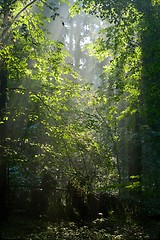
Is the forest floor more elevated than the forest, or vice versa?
the forest

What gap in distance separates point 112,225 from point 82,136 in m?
3.70

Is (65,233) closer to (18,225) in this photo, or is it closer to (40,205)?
(18,225)

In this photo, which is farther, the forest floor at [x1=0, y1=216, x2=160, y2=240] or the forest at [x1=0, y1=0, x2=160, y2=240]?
the forest at [x1=0, y1=0, x2=160, y2=240]

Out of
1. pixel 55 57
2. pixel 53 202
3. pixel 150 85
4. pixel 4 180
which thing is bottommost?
pixel 53 202

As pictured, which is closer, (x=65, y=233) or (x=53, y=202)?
(x=65, y=233)

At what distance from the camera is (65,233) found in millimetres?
10203

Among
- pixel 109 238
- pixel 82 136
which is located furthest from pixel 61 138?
pixel 109 238

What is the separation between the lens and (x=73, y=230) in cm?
1085

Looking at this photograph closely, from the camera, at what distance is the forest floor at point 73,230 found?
959 cm

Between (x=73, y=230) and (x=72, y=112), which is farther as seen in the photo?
(x=72, y=112)

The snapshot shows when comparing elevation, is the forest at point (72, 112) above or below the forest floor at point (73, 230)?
A: above

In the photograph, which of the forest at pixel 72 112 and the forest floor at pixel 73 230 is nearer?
the forest floor at pixel 73 230

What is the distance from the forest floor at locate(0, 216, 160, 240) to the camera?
9.59 m

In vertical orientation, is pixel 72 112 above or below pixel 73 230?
above
